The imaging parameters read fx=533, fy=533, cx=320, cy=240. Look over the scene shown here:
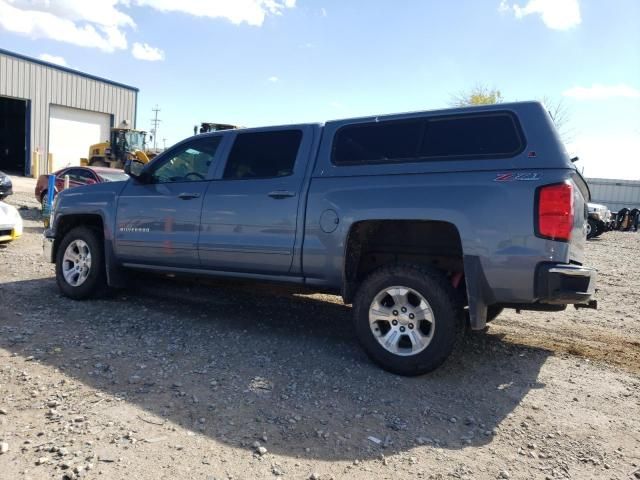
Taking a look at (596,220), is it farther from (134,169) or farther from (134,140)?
(134,140)

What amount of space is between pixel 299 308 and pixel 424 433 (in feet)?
10.3

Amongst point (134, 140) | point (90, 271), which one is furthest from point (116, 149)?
point (90, 271)

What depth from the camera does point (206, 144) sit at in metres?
5.69

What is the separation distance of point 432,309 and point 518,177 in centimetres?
118

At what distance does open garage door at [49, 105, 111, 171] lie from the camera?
34.2 meters

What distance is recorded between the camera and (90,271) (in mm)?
6184

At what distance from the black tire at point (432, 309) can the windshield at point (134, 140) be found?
1055 inches

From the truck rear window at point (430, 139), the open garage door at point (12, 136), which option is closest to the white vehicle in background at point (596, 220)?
the truck rear window at point (430, 139)

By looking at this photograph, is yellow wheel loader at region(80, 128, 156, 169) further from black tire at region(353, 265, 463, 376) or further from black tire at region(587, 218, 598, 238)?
black tire at region(353, 265, 463, 376)

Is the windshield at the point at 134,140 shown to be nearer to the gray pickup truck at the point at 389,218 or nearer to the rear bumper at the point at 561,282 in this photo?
the gray pickup truck at the point at 389,218

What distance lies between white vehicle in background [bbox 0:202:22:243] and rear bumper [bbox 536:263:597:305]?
898 centimetres

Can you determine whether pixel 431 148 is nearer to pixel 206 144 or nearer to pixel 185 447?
pixel 206 144

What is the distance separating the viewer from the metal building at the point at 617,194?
42.5 meters

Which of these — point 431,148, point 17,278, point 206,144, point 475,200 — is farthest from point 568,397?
point 17,278
